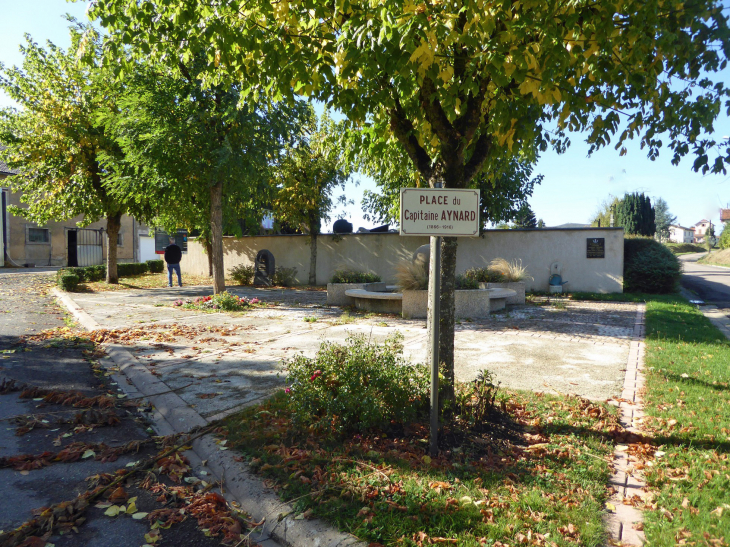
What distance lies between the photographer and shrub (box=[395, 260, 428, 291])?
10.9 meters

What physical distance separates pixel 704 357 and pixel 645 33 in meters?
5.04

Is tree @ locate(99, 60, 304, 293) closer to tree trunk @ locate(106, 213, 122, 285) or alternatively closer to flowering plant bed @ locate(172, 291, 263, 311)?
flowering plant bed @ locate(172, 291, 263, 311)

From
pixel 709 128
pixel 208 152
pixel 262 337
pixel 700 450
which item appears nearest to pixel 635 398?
pixel 700 450

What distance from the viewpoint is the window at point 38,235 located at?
3019 centimetres

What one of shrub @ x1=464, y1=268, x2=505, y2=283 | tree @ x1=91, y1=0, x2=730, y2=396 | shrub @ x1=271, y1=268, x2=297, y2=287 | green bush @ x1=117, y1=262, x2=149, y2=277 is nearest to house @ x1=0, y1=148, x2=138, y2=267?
green bush @ x1=117, y1=262, x2=149, y2=277

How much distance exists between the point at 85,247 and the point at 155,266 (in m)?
9.47

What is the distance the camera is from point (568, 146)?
16.6 ft

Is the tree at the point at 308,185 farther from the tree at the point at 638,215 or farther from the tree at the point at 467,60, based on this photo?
the tree at the point at 638,215

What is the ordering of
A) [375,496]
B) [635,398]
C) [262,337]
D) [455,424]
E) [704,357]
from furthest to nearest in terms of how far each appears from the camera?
[262,337] → [704,357] → [635,398] → [455,424] → [375,496]

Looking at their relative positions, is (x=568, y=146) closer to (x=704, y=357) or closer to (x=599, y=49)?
(x=599, y=49)

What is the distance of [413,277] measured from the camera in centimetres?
1108

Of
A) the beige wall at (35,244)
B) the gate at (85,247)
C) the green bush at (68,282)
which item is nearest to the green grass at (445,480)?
the green bush at (68,282)

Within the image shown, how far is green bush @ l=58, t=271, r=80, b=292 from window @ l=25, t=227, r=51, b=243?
16.9 metres

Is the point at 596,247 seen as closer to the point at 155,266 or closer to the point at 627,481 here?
the point at 627,481
